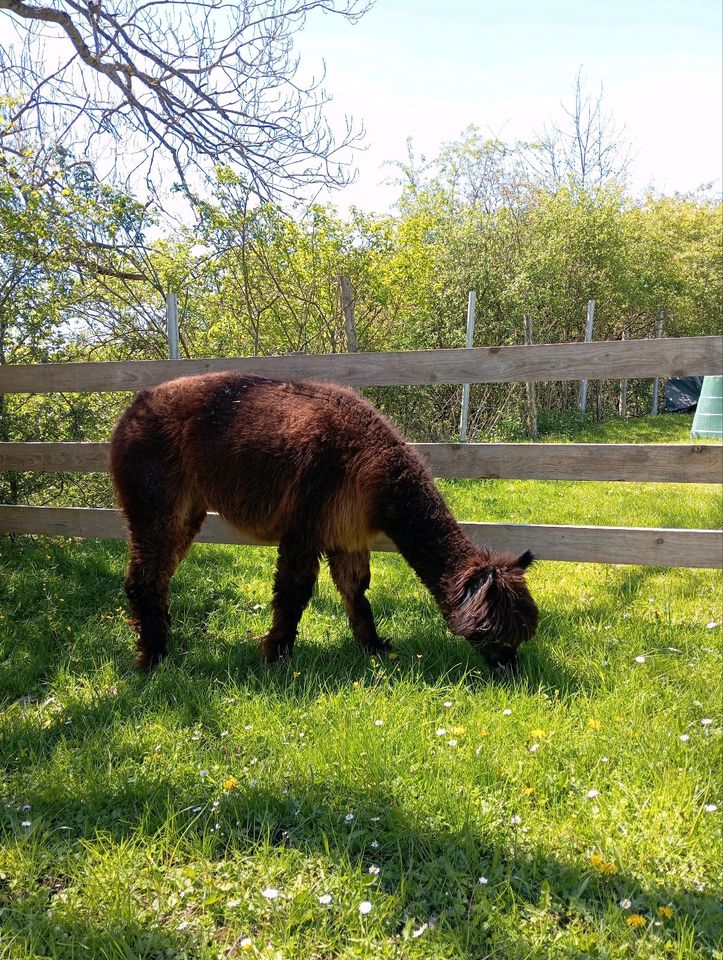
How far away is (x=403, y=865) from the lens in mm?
2324

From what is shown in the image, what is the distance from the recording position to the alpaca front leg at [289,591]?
383 cm

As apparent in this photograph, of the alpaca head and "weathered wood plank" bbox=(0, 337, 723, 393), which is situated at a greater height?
"weathered wood plank" bbox=(0, 337, 723, 393)

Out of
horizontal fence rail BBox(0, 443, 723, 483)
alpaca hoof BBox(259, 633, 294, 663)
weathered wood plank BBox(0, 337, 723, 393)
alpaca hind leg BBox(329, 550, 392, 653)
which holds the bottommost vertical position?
alpaca hoof BBox(259, 633, 294, 663)

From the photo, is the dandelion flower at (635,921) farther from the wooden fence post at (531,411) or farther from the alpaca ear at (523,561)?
the wooden fence post at (531,411)

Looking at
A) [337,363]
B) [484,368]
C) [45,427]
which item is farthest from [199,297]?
[484,368]

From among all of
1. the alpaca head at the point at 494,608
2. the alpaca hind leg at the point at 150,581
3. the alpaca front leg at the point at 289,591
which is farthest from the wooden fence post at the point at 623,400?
the alpaca hind leg at the point at 150,581

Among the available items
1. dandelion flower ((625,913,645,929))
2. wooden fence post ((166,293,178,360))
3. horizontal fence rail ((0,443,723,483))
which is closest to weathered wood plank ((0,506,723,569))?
horizontal fence rail ((0,443,723,483))

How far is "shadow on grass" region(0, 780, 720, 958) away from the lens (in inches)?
80.3

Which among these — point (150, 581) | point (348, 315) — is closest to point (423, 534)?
point (150, 581)

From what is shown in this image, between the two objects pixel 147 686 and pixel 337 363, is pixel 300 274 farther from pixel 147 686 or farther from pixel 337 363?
pixel 147 686

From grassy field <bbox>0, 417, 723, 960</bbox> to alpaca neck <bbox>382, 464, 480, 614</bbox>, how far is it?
0.54 m

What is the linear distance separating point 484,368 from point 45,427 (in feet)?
14.2

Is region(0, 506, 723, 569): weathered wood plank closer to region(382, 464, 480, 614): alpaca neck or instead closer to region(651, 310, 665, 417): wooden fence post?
region(382, 464, 480, 614): alpaca neck

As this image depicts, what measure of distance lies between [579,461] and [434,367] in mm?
1147
